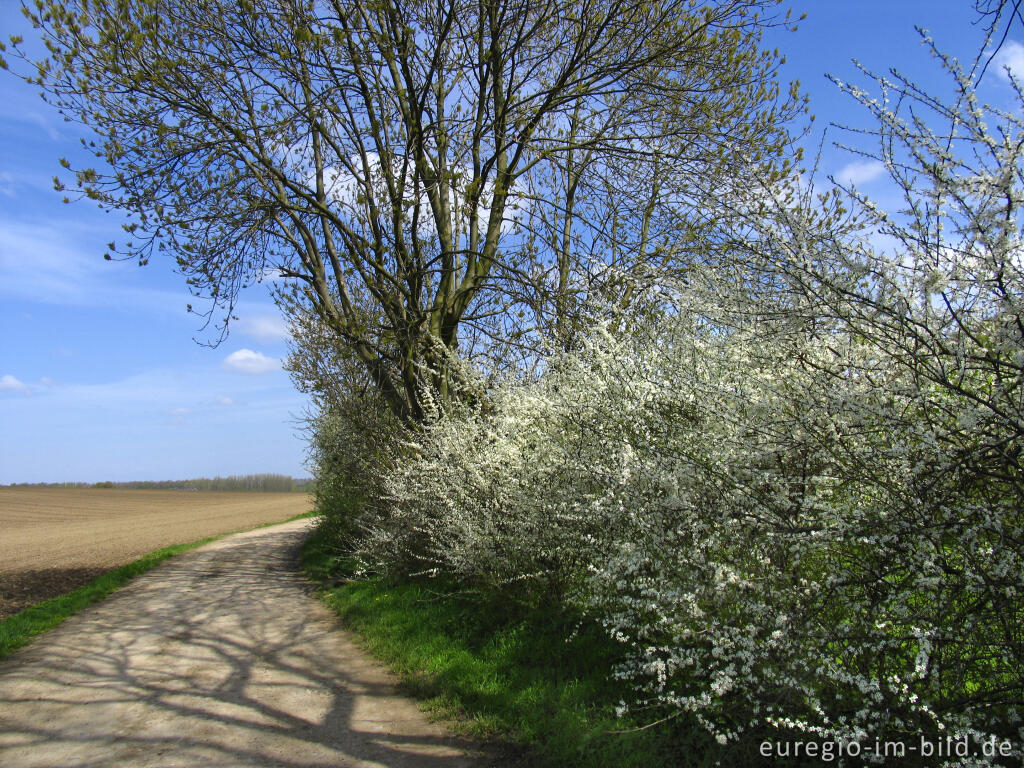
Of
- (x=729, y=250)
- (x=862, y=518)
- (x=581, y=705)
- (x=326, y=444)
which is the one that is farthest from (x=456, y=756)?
(x=326, y=444)

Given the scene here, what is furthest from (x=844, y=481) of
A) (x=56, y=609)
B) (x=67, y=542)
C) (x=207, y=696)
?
(x=67, y=542)

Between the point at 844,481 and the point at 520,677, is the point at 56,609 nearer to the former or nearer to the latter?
the point at 520,677

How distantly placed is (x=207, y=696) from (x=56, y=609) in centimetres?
563

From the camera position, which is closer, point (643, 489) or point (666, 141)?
point (643, 489)

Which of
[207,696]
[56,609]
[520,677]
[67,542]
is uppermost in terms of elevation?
[520,677]

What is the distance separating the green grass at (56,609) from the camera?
25.0 feet

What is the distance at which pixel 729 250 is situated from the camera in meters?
3.80

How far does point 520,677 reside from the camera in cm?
505

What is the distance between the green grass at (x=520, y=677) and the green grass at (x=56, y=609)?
4019mm

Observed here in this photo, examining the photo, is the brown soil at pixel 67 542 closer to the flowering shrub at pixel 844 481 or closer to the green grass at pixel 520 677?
Result: the green grass at pixel 520 677

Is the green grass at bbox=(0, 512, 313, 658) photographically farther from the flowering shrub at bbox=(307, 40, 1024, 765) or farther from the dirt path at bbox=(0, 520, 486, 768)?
the flowering shrub at bbox=(307, 40, 1024, 765)

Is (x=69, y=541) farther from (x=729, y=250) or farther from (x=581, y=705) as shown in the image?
(x=729, y=250)

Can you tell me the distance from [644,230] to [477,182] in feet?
9.11

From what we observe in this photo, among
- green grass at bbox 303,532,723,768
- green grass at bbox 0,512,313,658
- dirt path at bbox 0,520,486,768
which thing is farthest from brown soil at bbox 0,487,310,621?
green grass at bbox 303,532,723,768
